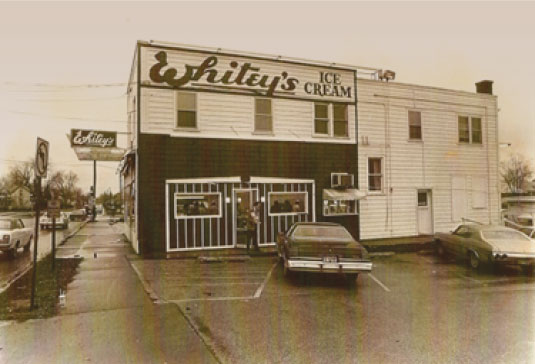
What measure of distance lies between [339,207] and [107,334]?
1332 cm

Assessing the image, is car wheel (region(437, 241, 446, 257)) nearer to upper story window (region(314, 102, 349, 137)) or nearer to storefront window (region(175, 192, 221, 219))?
upper story window (region(314, 102, 349, 137))

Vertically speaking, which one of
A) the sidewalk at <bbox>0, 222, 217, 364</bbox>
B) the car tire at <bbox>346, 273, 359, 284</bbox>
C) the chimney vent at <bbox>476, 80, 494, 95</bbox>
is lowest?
the car tire at <bbox>346, 273, 359, 284</bbox>

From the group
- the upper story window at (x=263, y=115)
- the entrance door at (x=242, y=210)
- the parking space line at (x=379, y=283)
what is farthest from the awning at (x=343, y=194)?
the parking space line at (x=379, y=283)

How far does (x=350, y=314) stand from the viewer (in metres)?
7.83

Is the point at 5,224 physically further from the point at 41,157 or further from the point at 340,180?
the point at 340,180

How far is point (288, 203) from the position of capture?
57.7 feet

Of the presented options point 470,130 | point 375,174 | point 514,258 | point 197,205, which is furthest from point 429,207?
point 197,205

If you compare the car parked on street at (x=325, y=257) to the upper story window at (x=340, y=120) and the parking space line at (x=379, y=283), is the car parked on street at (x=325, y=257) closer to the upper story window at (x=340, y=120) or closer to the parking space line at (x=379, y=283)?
the parking space line at (x=379, y=283)

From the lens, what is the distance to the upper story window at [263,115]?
685 inches

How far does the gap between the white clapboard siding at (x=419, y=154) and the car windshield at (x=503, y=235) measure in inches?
237

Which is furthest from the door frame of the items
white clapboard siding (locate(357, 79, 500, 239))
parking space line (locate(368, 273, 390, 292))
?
parking space line (locate(368, 273, 390, 292))

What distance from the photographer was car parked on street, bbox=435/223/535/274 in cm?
1259

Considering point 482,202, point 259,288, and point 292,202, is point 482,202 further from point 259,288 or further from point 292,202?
point 259,288

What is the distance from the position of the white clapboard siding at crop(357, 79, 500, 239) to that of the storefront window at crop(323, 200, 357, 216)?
1.71 ft
